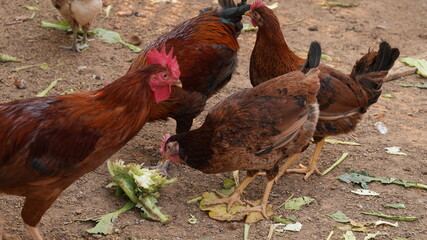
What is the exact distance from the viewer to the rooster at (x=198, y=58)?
5.50 meters

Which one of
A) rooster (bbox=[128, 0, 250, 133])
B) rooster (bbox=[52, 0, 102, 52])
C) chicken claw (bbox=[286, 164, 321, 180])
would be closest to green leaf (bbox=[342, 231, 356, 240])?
chicken claw (bbox=[286, 164, 321, 180])

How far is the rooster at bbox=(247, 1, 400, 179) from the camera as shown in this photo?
5.37 m

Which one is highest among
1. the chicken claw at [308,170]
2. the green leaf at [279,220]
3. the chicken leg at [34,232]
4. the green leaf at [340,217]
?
the chicken leg at [34,232]

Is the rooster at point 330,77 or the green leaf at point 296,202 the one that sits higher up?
the rooster at point 330,77

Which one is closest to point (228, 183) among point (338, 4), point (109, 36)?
point (109, 36)

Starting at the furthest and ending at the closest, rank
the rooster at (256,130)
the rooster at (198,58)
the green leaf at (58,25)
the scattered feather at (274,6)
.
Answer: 1. the scattered feather at (274,6)
2. the green leaf at (58,25)
3. the rooster at (198,58)
4. the rooster at (256,130)

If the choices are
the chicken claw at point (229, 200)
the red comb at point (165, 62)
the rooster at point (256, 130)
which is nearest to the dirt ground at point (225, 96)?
the chicken claw at point (229, 200)

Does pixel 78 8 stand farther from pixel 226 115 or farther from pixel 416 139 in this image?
pixel 416 139

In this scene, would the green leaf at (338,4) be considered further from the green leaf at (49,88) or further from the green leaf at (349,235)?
the green leaf at (349,235)

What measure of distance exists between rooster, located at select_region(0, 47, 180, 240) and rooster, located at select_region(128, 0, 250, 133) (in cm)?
119

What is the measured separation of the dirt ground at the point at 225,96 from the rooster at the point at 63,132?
0.76 m

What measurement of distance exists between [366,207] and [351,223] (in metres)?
0.33

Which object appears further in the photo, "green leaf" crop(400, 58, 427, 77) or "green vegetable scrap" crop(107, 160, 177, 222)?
"green leaf" crop(400, 58, 427, 77)

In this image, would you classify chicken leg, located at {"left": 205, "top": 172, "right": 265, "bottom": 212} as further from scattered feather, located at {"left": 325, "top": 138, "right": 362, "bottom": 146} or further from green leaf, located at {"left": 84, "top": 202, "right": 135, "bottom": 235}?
scattered feather, located at {"left": 325, "top": 138, "right": 362, "bottom": 146}
